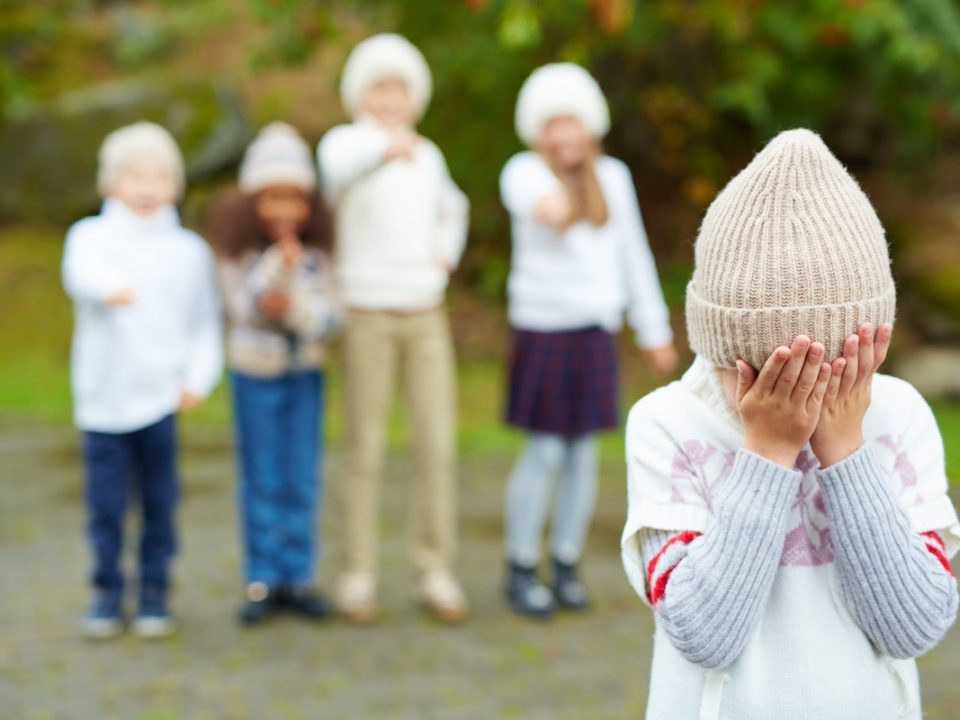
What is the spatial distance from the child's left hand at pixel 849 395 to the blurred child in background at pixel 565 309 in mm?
2793

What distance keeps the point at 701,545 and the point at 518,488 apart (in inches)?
123

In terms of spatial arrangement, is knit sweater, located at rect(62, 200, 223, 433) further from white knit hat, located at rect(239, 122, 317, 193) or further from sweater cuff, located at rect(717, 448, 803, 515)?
sweater cuff, located at rect(717, 448, 803, 515)

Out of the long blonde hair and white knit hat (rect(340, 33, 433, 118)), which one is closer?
white knit hat (rect(340, 33, 433, 118))

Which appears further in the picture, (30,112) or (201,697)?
(30,112)

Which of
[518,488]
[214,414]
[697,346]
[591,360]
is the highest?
[697,346]

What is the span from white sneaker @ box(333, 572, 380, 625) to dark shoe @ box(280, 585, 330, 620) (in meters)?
0.07

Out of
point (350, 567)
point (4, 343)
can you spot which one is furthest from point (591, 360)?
point (4, 343)

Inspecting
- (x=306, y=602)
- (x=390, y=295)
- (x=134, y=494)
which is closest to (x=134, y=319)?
(x=134, y=494)

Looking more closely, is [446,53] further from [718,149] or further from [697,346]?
[697,346]

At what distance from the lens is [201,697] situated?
427cm

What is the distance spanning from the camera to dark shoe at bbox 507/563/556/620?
5.00m

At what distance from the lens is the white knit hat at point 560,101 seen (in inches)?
186

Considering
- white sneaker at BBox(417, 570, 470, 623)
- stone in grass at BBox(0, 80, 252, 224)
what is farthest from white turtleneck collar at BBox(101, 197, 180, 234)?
stone in grass at BBox(0, 80, 252, 224)

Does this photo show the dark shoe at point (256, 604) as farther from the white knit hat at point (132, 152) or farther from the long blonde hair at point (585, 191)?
the long blonde hair at point (585, 191)
